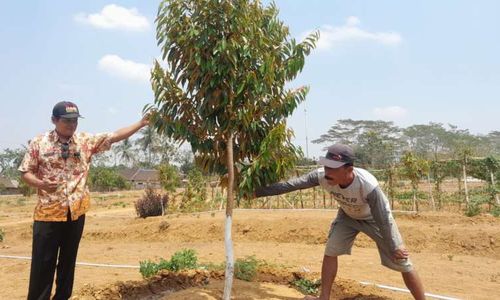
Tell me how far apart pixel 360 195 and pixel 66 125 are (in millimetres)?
2945

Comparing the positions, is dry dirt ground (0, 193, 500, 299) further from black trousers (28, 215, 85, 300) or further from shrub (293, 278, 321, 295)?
black trousers (28, 215, 85, 300)

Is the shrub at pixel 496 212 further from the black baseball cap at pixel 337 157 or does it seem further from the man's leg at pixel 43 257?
the man's leg at pixel 43 257

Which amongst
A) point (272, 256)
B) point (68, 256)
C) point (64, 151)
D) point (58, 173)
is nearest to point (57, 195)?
point (58, 173)

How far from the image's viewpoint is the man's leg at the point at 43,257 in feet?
13.5

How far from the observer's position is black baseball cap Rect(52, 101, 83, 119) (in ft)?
13.5

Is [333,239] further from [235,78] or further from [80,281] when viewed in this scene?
[80,281]

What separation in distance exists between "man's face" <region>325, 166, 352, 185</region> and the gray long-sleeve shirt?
9 cm

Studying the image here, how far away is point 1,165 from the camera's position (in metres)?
105

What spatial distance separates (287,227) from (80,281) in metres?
7.45

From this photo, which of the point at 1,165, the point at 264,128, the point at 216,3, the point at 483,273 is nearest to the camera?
the point at 216,3

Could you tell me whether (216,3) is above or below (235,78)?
above

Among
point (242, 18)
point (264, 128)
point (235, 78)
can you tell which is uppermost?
point (242, 18)

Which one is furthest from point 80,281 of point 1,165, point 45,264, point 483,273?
point 1,165

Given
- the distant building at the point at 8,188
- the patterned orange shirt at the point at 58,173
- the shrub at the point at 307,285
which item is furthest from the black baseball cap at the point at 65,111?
the distant building at the point at 8,188
